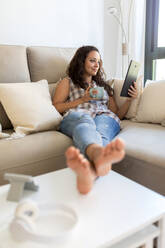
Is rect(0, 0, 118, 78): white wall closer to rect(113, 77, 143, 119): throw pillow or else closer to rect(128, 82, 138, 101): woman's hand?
rect(113, 77, 143, 119): throw pillow

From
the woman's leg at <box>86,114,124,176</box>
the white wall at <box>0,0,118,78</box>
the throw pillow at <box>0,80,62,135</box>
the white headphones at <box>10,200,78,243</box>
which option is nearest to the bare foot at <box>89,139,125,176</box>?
the woman's leg at <box>86,114,124,176</box>

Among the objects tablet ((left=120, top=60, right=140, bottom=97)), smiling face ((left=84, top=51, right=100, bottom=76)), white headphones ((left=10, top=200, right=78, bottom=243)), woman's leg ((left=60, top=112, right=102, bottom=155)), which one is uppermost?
smiling face ((left=84, top=51, right=100, bottom=76))

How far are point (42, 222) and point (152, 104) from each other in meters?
1.21

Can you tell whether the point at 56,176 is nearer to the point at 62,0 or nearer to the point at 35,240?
the point at 35,240

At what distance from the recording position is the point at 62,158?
1.36m

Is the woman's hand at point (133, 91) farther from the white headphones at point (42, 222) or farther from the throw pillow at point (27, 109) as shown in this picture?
the white headphones at point (42, 222)

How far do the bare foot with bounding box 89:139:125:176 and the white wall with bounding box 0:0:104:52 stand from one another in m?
1.64

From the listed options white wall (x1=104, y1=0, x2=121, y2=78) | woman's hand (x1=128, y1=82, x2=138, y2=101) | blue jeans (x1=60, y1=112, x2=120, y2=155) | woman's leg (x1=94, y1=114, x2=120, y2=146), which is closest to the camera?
blue jeans (x1=60, y1=112, x2=120, y2=155)

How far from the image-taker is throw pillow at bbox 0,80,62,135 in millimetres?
1457

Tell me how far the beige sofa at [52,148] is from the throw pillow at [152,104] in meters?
0.05

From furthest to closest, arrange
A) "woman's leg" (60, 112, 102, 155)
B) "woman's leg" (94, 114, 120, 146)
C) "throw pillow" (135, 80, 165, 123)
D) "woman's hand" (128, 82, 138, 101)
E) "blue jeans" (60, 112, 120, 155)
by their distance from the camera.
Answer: "woman's hand" (128, 82, 138, 101) → "throw pillow" (135, 80, 165, 123) → "woman's leg" (94, 114, 120, 146) → "blue jeans" (60, 112, 120, 155) → "woman's leg" (60, 112, 102, 155)

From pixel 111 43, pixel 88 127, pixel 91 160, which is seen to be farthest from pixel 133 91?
pixel 111 43

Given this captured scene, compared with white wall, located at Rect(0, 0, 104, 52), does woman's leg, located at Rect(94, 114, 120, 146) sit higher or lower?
lower

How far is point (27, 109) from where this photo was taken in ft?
4.83
